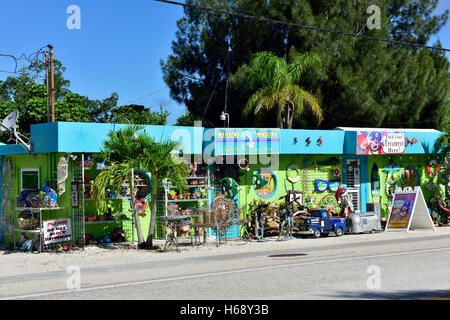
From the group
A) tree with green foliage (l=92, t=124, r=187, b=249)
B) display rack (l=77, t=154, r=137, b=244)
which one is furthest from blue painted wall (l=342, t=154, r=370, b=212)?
display rack (l=77, t=154, r=137, b=244)

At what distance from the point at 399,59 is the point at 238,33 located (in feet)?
33.4

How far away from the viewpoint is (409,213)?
21.6m

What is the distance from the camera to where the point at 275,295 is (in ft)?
31.1

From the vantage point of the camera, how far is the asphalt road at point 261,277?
9734 millimetres

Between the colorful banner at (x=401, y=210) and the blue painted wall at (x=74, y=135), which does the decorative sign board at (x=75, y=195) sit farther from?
the colorful banner at (x=401, y=210)

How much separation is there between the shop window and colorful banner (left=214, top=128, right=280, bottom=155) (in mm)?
6284

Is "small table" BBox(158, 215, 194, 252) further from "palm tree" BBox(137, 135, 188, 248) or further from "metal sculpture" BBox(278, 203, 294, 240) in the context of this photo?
"metal sculpture" BBox(278, 203, 294, 240)

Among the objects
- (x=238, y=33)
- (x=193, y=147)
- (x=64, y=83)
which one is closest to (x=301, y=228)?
(x=193, y=147)

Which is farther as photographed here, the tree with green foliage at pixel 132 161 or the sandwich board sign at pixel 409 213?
the sandwich board sign at pixel 409 213

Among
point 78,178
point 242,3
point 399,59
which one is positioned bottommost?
point 78,178

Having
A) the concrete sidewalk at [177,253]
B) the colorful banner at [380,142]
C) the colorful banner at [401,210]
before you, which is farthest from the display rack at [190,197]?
the colorful banner at [401,210]

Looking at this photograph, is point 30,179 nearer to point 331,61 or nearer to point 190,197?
point 190,197

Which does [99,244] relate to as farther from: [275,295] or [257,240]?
[275,295]

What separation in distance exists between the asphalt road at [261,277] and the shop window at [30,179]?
5795 mm
